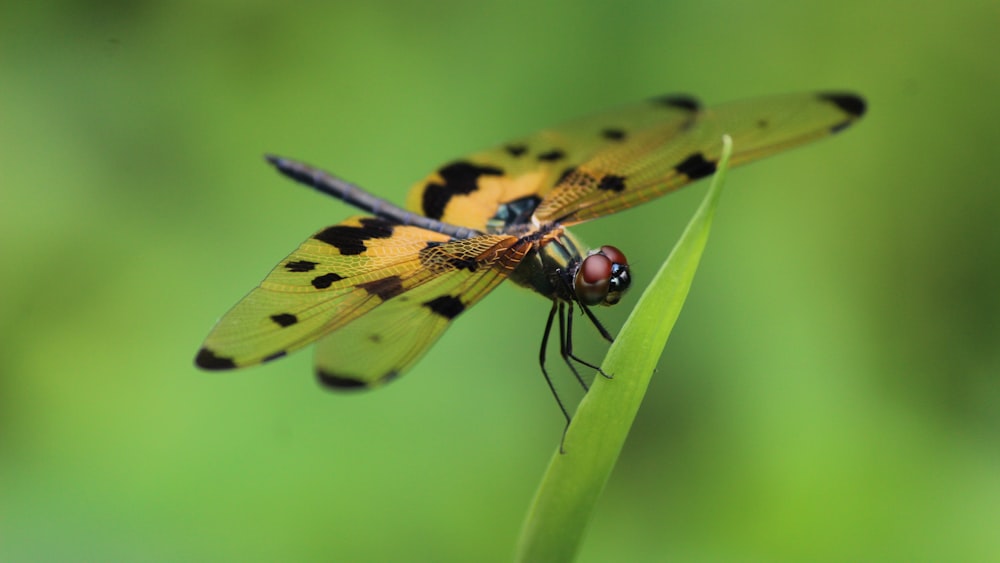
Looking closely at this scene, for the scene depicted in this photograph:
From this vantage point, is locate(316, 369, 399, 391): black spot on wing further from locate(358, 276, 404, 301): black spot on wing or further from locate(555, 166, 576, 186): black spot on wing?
locate(555, 166, 576, 186): black spot on wing

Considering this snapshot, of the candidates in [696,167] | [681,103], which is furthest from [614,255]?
[681,103]

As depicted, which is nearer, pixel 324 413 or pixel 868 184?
pixel 324 413

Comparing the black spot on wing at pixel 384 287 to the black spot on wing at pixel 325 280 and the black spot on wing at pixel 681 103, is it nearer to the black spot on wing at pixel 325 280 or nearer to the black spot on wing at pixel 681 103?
the black spot on wing at pixel 325 280

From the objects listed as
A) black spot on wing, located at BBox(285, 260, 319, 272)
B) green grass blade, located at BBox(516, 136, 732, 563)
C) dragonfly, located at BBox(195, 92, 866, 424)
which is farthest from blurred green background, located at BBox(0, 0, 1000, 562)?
green grass blade, located at BBox(516, 136, 732, 563)

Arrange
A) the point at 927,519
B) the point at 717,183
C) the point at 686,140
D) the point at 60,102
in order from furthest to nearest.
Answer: the point at 60,102 < the point at 927,519 < the point at 686,140 < the point at 717,183

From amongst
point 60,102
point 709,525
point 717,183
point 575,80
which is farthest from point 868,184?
point 60,102

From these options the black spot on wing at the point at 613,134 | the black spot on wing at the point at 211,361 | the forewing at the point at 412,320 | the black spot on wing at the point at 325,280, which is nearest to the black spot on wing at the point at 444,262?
the forewing at the point at 412,320

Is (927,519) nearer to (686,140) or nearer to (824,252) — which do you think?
(824,252)
